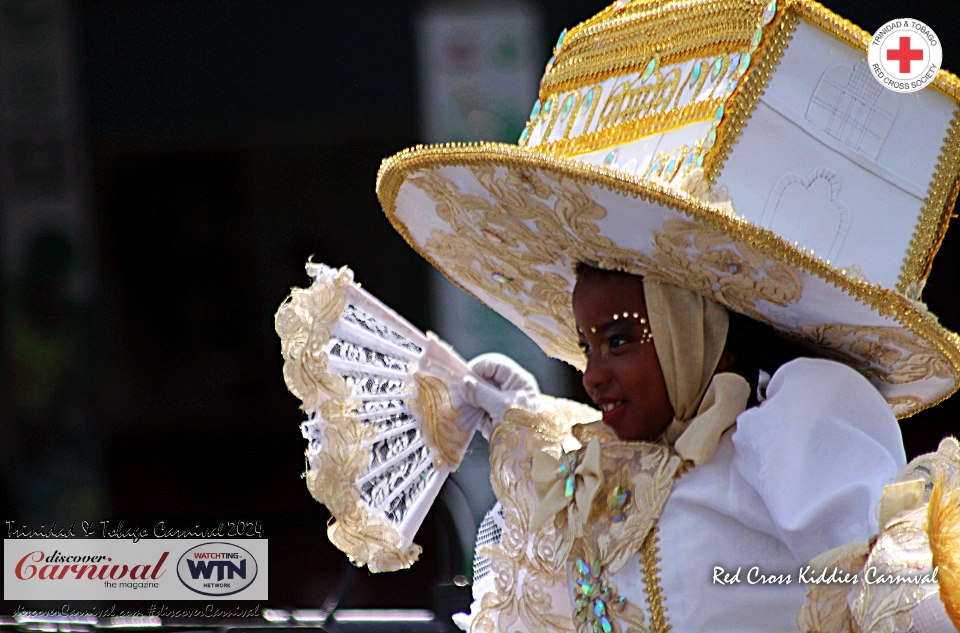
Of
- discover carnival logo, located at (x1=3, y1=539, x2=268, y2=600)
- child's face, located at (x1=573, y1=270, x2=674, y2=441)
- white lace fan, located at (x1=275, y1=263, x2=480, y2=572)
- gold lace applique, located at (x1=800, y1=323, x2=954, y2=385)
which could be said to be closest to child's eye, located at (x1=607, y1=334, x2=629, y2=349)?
child's face, located at (x1=573, y1=270, x2=674, y2=441)

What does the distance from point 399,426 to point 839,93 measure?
0.86 metres

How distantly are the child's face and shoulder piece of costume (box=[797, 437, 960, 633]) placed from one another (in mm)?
361

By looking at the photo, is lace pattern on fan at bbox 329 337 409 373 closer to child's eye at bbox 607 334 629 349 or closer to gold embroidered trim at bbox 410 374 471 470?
gold embroidered trim at bbox 410 374 471 470

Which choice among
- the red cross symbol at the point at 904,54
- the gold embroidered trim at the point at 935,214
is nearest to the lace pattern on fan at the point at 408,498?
the gold embroidered trim at the point at 935,214

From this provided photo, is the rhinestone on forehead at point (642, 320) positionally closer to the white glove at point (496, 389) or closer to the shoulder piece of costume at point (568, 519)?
the shoulder piece of costume at point (568, 519)

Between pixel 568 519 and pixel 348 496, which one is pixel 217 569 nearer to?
pixel 348 496

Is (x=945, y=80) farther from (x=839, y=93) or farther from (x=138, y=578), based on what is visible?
(x=138, y=578)

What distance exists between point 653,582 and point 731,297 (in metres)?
0.40

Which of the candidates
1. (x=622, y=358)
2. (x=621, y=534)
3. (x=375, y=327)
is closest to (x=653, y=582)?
(x=621, y=534)

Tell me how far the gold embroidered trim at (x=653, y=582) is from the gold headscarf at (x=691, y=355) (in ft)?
0.42

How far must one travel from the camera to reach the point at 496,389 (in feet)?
6.25

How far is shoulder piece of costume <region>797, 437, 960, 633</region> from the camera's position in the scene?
1.20m

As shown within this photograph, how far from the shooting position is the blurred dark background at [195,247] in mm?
3760

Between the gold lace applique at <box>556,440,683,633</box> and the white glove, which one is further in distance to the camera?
the white glove
